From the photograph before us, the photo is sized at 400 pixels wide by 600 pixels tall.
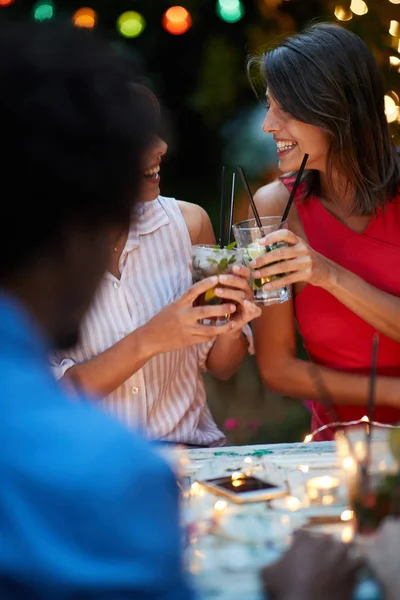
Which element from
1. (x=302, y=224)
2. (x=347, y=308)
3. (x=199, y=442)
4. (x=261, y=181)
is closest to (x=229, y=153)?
(x=261, y=181)

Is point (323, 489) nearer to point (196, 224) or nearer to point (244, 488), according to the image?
point (244, 488)

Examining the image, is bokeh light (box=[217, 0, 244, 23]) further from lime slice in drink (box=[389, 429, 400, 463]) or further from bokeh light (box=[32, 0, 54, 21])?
lime slice in drink (box=[389, 429, 400, 463])

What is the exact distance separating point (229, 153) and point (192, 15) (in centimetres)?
59

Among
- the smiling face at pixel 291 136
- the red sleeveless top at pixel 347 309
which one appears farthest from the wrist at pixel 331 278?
the smiling face at pixel 291 136

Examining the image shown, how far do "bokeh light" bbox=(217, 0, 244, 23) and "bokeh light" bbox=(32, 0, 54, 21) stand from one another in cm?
63

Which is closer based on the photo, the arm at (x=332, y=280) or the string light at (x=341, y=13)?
the arm at (x=332, y=280)

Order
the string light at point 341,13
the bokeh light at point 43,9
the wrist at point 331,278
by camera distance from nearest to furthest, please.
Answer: the wrist at point 331,278 < the bokeh light at point 43,9 < the string light at point 341,13

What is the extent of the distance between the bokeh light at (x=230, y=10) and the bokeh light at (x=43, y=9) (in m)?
0.63

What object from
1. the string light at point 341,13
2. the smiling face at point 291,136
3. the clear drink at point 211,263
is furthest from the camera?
the string light at point 341,13

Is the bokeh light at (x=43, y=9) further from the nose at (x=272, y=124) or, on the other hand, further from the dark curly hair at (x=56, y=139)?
the dark curly hair at (x=56, y=139)

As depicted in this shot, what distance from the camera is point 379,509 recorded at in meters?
1.26

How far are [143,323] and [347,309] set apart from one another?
1.95 ft

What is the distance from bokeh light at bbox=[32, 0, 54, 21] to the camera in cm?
288

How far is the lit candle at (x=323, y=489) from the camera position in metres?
1.49
